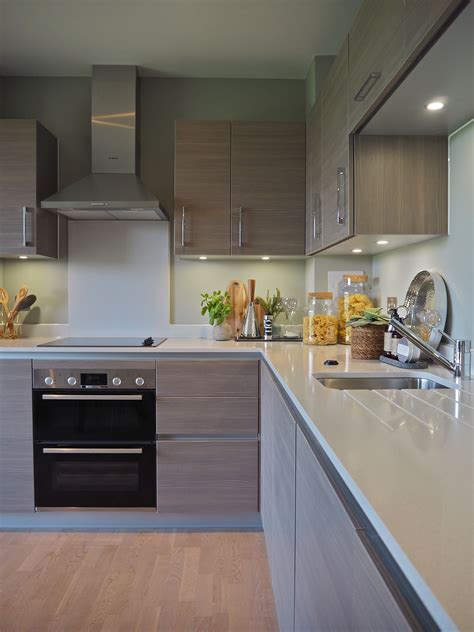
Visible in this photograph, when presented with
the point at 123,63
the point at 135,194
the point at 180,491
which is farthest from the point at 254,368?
the point at 123,63

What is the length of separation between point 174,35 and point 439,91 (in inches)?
68.3

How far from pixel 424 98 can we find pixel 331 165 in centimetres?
70

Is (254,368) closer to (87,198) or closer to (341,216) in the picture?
(341,216)

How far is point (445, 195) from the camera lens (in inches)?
71.8

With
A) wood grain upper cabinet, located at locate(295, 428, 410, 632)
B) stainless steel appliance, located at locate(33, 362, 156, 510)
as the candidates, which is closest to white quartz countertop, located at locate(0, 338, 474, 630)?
wood grain upper cabinet, located at locate(295, 428, 410, 632)

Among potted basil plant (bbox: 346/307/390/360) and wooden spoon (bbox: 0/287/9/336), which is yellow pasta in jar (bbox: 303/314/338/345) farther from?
wooden spoon (bbox: 0/287/9/336)

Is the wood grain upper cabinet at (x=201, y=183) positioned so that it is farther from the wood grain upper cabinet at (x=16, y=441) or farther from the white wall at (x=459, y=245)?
the white wall at (x=459, y=245)

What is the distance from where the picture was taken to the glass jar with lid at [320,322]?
2.59 m

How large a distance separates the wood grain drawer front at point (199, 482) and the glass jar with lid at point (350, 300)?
0.82 m

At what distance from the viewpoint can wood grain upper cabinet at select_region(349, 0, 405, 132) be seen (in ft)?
4.39

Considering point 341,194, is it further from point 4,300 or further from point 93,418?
point 4,300

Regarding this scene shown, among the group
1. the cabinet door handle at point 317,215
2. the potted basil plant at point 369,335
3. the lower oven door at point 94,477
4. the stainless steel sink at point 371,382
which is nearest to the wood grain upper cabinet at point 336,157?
the cabinet door handle at point 317,215

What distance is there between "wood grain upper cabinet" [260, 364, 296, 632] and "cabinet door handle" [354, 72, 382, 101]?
110cm

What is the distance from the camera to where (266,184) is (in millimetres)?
2756
